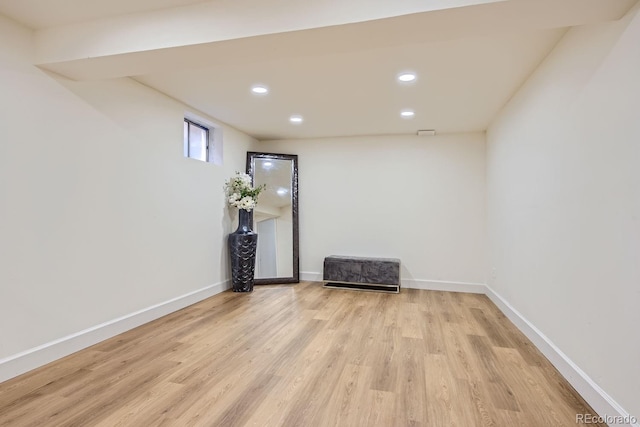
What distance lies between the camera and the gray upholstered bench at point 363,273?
499 centimetres

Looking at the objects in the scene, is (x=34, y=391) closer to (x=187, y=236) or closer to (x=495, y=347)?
(x=187, y=236)

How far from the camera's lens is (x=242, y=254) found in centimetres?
475

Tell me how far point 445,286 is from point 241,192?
342 cm

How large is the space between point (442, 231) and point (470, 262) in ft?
2.01

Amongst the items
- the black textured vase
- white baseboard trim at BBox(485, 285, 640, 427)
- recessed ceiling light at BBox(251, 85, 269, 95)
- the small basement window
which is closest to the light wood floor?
white baseboard trim at BBox(485, 285, 640, 427)

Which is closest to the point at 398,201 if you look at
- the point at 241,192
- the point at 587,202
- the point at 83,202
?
the point at 241,192

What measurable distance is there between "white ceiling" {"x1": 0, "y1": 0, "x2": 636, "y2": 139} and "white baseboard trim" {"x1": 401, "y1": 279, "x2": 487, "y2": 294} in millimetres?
2652

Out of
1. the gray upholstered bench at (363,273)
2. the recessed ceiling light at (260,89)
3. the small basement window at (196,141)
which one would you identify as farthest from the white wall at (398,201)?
the recessed ceiling light at (260,89)

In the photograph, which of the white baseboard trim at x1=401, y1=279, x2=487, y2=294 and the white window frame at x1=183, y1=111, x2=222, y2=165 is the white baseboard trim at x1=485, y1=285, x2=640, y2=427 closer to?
the white baseboard trim at x1=401, y1=279, x2=487, y2=294

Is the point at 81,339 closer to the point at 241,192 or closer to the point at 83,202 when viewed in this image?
the point at 83,202

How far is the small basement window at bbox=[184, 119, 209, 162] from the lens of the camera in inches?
168

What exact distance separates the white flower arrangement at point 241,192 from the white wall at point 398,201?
1.07 metres

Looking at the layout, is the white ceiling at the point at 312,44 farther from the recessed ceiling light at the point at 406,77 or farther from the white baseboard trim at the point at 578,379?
the white baseboard trim at the point at 578,379

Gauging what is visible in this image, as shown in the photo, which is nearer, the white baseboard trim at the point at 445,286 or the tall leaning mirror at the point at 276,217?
the white baseboard trim at the point at 445,286
